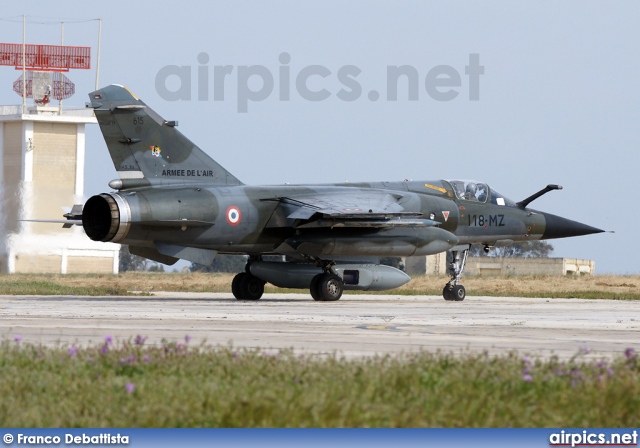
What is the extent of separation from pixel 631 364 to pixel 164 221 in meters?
15.7

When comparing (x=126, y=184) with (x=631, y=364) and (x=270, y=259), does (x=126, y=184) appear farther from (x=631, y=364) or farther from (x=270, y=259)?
(x=631, y=364)

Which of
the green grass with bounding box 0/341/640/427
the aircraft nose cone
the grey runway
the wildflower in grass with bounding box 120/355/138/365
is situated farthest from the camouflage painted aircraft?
the green grass with bounding box 0/341/640/427

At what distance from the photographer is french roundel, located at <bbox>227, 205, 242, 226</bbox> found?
25.5m

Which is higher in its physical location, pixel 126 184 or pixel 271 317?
pixel 126 184

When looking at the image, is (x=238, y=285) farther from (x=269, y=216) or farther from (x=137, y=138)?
(x=137, y=138)

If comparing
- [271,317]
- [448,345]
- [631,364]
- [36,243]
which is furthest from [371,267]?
[36,243]

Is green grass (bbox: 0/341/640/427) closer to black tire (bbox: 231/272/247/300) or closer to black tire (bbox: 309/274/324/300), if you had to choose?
black tire (bbox: 309/274/324/300)

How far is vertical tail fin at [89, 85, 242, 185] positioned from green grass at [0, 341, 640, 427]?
14829 mm

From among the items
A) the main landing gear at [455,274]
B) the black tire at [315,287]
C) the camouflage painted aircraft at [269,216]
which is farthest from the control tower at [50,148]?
the black tire at [315,287]

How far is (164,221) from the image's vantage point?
78.7 ft

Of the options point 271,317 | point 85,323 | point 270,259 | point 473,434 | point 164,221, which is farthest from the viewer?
point 270,259

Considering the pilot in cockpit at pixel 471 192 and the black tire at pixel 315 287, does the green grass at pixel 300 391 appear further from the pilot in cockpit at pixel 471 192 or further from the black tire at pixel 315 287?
the pilot in cockpit at pixel 471 192

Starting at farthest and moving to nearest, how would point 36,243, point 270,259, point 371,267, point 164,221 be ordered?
point 36,243 → point 270,259 → point 371,267 → point 164,221

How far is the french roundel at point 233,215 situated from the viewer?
25.5 meters
